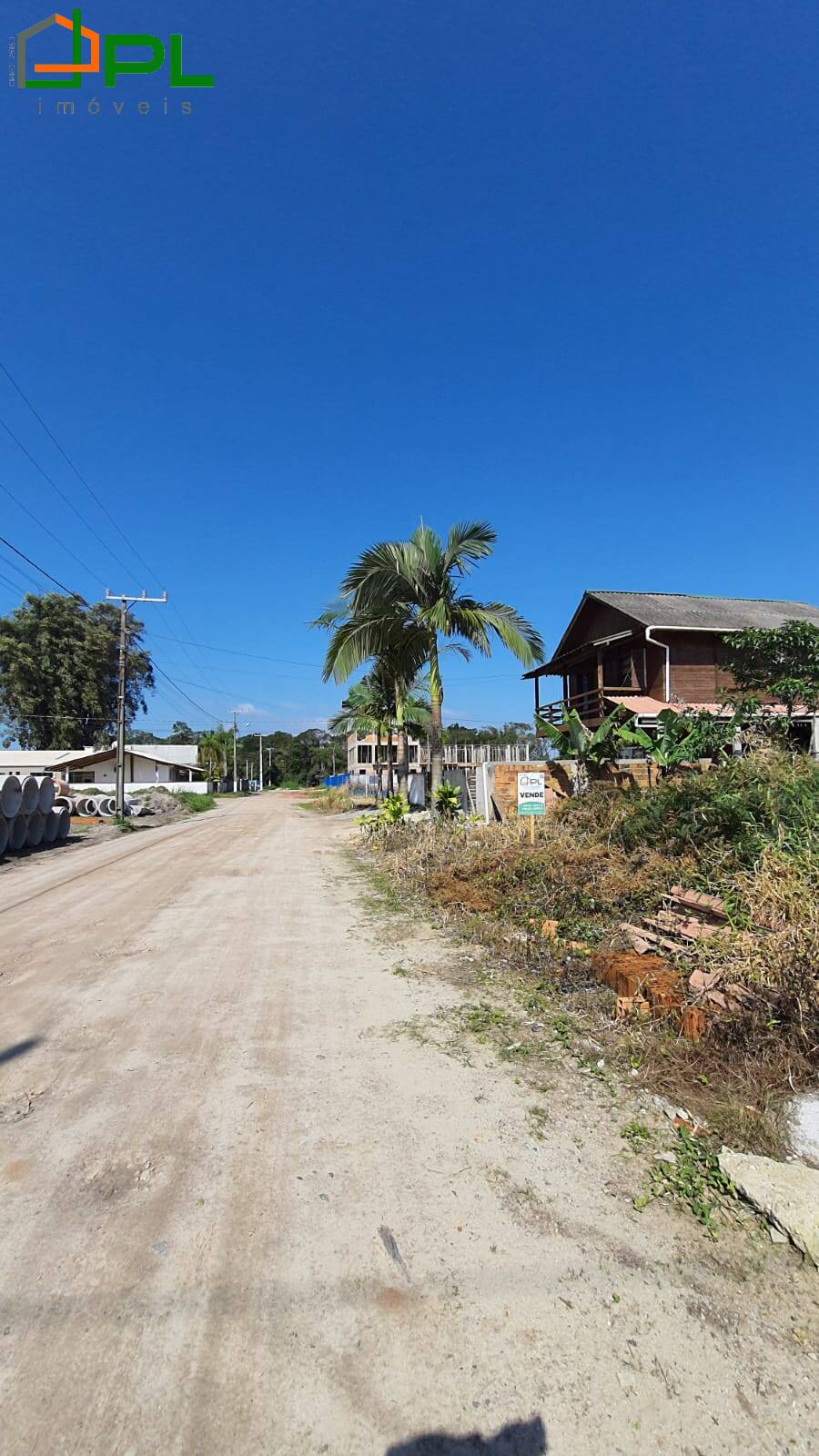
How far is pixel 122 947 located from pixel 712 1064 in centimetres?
528

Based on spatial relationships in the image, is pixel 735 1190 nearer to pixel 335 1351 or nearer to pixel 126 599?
pixel 335 1351

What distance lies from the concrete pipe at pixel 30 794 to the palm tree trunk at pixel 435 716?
357 inches

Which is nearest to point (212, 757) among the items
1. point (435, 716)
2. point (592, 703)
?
point (592, 703)

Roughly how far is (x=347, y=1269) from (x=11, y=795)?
14229 mm

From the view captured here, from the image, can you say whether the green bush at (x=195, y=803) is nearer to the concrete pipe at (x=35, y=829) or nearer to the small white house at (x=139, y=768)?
the small white house at (x=139, y=768)

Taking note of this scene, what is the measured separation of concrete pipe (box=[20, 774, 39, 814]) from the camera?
14422 millimetres

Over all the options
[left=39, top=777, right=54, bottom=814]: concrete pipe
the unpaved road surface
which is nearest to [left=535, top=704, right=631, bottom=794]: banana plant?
the unpaved road surface

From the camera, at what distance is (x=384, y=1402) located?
5.93 feet

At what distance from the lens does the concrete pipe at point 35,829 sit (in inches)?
605

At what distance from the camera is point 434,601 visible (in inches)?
500

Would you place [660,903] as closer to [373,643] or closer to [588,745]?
[588,745]

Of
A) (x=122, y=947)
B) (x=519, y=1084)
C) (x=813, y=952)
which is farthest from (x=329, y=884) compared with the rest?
(x=813, y=952)

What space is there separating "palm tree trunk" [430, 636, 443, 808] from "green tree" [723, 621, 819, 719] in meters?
7.47

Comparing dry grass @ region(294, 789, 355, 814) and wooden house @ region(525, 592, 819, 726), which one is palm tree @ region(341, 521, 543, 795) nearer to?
wooden house @ region(525, 592, 819, 726)
